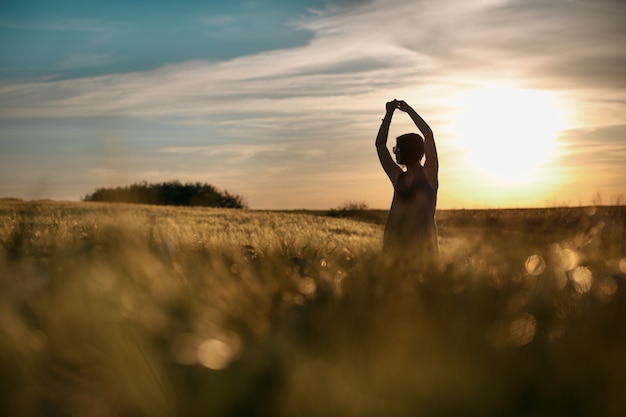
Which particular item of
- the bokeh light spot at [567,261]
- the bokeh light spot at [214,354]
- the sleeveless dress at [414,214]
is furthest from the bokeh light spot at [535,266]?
the bokeh light spot at [214,354]

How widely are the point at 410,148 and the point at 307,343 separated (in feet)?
16.1

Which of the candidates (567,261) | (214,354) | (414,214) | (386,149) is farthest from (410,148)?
(214,354)

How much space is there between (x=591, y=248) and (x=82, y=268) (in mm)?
4790

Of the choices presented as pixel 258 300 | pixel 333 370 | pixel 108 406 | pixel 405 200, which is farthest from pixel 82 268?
pixel 405 200

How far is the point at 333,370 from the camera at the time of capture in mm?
2209

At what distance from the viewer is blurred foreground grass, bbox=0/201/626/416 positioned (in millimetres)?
2121

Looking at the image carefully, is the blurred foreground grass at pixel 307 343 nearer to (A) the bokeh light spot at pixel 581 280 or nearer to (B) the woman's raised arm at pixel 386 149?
(A) the bokeh light spot at pixel 581 280

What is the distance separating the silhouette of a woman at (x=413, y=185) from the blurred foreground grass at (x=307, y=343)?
336 centimetres

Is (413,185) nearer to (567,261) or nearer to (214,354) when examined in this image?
(567,261)

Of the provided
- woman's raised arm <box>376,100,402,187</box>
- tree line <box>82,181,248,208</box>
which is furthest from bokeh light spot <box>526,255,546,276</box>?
tree line <box>82,181,248,208</box>

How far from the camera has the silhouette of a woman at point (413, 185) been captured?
7.03 meters

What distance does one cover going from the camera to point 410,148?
7188 millimetres

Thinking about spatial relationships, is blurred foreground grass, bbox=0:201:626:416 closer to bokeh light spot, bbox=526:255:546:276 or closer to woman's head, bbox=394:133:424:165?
bokeh light spot, bbox=526:255:546:276

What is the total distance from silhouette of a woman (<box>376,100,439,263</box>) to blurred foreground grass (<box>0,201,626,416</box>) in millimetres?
3365
